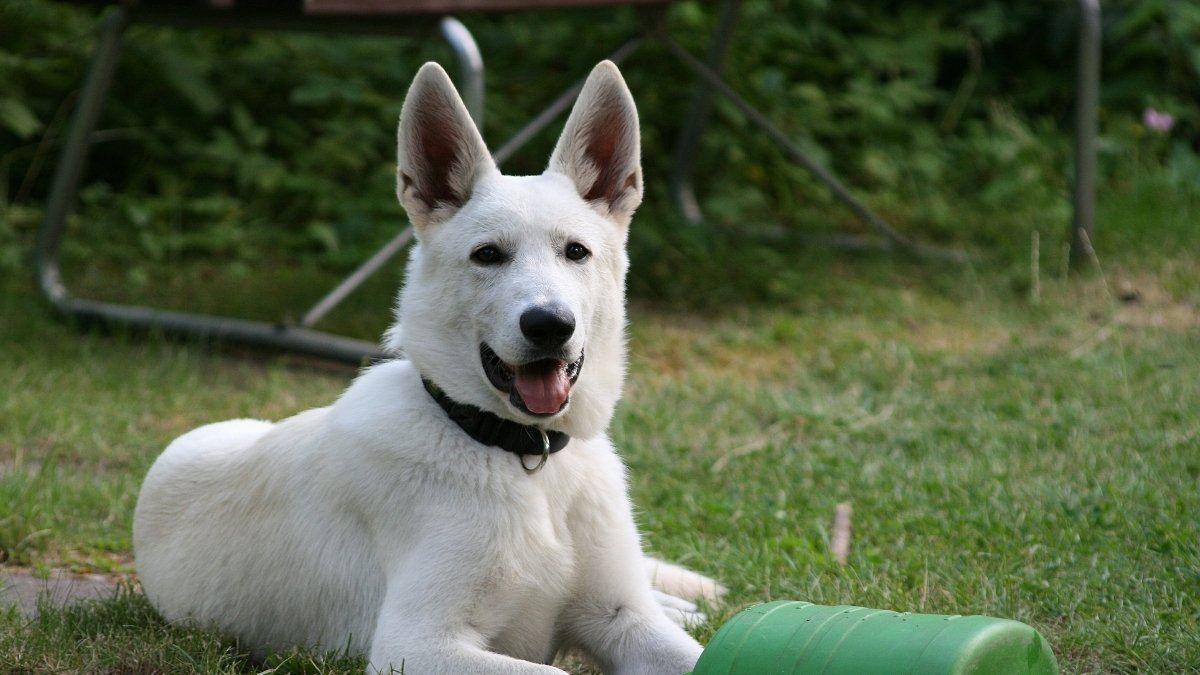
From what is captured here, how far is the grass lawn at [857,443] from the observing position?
3201mm

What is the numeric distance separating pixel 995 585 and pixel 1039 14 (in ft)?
20.6

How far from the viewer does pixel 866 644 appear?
7.33 ft

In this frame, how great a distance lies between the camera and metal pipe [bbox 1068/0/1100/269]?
6.35 m

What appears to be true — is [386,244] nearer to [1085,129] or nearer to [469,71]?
[469,71]

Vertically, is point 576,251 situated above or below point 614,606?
above

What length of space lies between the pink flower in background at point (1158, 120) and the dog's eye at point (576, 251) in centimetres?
596

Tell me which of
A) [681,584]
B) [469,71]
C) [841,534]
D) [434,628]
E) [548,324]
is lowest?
[841,534]

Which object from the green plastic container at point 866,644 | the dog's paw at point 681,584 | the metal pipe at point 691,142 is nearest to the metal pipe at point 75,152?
the metal pipe at point 691,142

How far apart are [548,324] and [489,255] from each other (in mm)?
279

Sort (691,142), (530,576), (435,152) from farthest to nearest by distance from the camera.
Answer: (691,142) < (435,152) < (530,576)

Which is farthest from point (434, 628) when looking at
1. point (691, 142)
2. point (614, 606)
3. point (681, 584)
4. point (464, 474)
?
point (691, 142)

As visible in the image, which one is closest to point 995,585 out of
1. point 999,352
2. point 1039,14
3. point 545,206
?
point 545,206

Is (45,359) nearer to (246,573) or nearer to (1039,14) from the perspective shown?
(246,573)

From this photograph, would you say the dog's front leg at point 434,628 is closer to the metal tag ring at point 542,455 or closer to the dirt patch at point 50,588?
the metal tag ring at point 542,455
